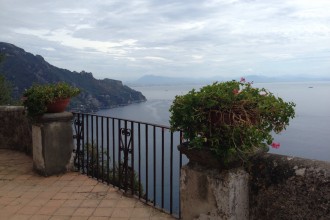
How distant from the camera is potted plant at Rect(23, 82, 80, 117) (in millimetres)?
4637

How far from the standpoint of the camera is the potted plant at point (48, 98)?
464 centimetres

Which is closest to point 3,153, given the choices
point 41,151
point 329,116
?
point 41,151

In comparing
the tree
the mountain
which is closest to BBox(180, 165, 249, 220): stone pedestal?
the tree

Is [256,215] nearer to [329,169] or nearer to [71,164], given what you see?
[329,169]

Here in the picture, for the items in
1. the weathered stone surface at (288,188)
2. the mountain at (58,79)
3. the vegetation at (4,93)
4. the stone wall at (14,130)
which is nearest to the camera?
the weathered stone surface at (288,188)

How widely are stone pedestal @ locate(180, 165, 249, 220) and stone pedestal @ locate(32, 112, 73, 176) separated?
9.90 ft

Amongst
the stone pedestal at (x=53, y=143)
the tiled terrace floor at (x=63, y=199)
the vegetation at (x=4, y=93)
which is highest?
the vegetation at (x=4, y=93)

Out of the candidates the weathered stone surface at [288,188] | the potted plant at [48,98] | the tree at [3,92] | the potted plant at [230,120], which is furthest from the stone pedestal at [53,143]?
the tree at [3,92]

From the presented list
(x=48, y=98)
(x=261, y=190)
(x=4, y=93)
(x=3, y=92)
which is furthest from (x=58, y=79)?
(x=261, y=190)

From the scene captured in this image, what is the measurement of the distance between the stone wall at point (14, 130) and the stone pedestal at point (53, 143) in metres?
1.34

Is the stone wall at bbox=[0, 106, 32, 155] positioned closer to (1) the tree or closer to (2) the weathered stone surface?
(2) the weathered stone surface

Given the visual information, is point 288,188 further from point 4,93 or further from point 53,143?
point 4,93

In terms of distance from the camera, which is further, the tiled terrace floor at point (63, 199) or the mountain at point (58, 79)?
the mountain at point (58, 79)

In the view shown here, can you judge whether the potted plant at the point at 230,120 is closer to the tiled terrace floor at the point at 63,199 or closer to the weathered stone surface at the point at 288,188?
the weathered stone surface at the point at 288,188
